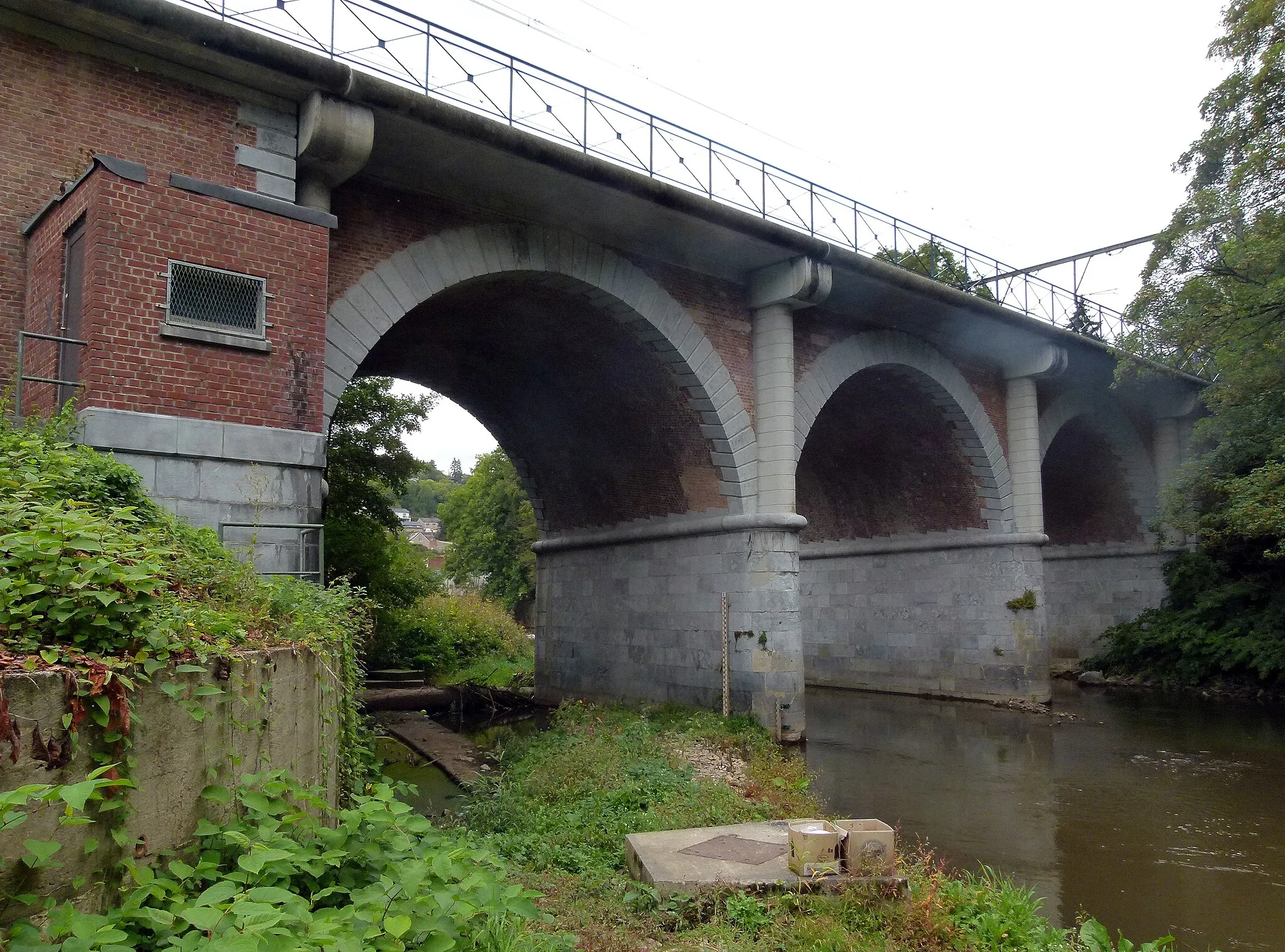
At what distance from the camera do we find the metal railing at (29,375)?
673 centimetres

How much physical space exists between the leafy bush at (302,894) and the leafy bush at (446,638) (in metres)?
16.0

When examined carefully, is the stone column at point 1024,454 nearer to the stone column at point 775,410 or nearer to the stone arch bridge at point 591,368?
the stone arch bridge at point 591,368

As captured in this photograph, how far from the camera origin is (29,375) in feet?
25.5

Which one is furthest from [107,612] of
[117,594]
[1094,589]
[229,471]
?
[1094,589]

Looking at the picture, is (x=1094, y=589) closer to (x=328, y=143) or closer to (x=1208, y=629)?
(x=1208, y=629)

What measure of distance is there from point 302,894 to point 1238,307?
15.0m

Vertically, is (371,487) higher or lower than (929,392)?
lower

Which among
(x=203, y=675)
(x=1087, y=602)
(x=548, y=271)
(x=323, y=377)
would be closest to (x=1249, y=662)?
(x=1087, y=602)

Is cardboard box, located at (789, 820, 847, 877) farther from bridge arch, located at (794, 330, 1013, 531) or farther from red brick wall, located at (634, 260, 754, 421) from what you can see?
bridge arch, located at (794, 330, 1013, 531)

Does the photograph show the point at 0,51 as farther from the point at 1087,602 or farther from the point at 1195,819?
the point at 1087,602

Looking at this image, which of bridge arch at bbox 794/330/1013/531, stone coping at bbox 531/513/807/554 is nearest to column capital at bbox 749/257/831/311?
bridge arch at bbox 794/330/1013/531

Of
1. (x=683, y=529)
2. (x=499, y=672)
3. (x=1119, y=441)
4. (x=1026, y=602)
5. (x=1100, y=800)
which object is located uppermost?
(x=1119, y=441)

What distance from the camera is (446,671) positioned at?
2064 cm

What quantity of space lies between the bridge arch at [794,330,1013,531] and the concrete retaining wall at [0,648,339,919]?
10077mm
